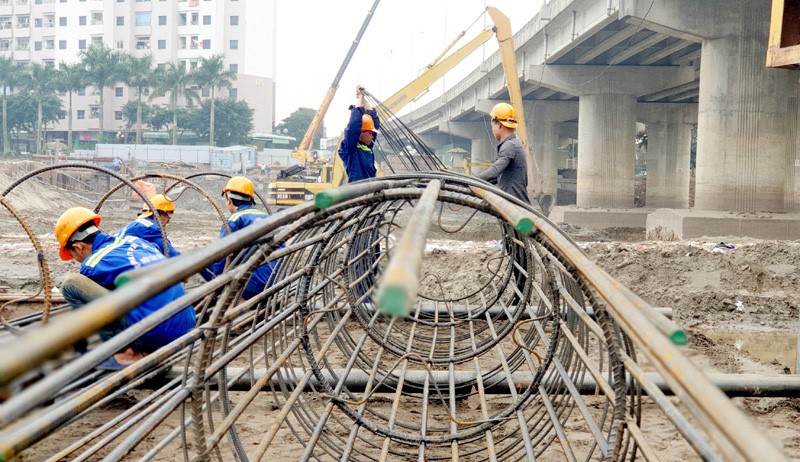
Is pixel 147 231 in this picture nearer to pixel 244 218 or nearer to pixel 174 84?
pixel 244 218

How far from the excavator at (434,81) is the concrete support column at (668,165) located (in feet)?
22.0

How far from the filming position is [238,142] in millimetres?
63875

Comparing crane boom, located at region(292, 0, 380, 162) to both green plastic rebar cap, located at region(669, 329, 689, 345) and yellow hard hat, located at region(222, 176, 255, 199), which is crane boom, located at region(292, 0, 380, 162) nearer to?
yellow hard hat, located at region(222, 176, 255, 199)

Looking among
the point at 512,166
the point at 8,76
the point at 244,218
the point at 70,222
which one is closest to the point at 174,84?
the point at 8,76

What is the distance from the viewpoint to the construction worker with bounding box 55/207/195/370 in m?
4.61

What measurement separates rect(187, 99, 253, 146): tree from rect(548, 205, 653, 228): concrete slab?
43238 millimetres

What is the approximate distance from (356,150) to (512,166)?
5.55 feet

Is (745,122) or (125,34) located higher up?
(125,34)

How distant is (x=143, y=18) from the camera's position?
7044 cm

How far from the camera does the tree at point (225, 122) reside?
62938mm

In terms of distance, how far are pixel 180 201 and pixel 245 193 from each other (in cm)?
2735

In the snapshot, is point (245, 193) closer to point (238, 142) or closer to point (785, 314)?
point (785, 314)

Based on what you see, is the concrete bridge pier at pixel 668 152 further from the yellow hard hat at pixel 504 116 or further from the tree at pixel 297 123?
the tree at pixel 297 123

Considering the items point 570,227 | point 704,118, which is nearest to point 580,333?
point 704,118
